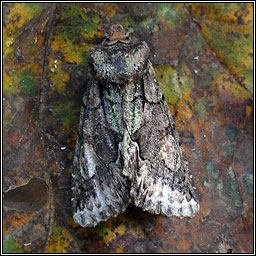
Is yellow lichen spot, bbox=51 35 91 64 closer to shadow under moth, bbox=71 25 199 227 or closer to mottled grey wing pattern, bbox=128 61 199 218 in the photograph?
shadow under moth, bbox=71 25 199 227

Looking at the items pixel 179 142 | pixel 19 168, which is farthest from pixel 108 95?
pixel 19 168

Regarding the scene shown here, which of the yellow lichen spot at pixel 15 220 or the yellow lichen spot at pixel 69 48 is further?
the yellow lichen spot at pixel 69 48

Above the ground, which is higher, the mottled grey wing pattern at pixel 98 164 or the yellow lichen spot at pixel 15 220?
the mottled grey wing pattern at pixel 98 164

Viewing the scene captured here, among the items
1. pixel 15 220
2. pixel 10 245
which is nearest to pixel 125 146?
pixel 15 220

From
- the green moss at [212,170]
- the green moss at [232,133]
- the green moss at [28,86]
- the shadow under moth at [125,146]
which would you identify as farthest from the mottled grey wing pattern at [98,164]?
the green moss at [232,133]

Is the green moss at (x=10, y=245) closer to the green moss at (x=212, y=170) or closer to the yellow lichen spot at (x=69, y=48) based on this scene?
the yellow lichen spot at (x=69, y=48)

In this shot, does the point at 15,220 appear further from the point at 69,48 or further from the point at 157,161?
the point at 69,48
